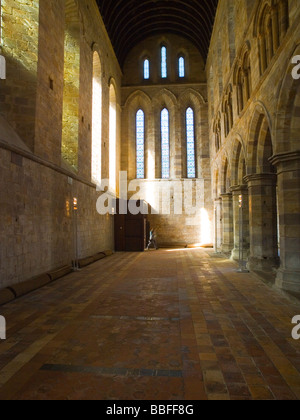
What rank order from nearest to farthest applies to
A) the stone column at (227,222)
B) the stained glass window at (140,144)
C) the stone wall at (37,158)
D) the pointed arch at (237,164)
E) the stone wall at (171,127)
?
the stone wall at (37,158) < the pointed arch at (237,164) < the stone column at (227,222) < the stone wall at (171,127) < the stained glass window at (140,144)

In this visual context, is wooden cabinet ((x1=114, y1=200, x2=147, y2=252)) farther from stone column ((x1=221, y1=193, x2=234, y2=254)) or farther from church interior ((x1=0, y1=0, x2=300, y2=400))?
stone column ((x1=221, y1=193, x2=234, y2=254))

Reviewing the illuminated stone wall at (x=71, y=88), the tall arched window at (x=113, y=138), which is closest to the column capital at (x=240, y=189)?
the illuminated stone wall at (x=71, y=88)

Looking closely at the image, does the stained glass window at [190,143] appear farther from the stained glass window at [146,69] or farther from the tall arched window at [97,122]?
the tall arched window at [97,122]

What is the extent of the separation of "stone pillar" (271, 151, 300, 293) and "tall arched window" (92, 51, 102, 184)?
9.47 m

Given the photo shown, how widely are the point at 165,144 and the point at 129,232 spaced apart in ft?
25.1

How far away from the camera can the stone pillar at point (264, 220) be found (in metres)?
8.59

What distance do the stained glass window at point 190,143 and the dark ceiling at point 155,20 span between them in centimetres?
419

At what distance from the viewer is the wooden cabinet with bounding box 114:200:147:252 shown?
53.5 feet

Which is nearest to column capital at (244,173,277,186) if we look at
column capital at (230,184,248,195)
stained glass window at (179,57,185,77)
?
column capital at (230,184,248,195)

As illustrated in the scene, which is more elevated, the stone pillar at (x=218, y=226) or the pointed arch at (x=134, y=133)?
the pointed arch at (x=134, y=133)

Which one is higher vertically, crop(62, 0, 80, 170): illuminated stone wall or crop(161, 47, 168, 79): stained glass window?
crop(161, 47, 168, 79): stained glass window

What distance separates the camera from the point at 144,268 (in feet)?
32.5

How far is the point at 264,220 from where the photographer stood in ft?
28.5
